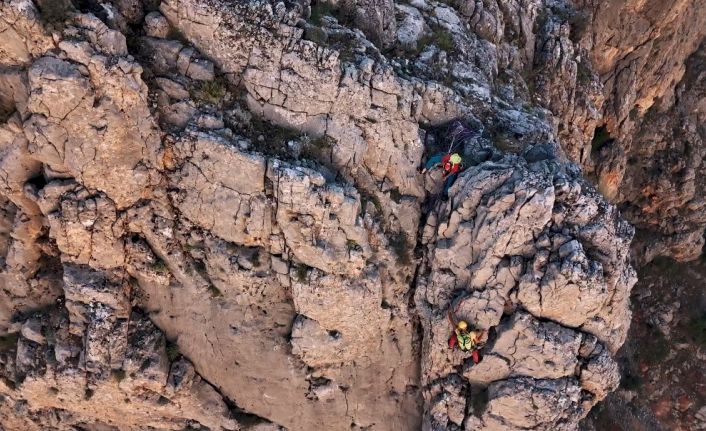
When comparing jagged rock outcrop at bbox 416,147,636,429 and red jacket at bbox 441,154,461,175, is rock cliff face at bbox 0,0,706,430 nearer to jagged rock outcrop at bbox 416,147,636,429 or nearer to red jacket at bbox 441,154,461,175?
jagged rock outcrop at bbox 416,147,636,429

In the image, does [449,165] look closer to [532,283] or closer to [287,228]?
[532,283]

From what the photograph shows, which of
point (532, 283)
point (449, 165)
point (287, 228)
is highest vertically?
point (449, 165)

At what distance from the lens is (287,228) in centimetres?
1488

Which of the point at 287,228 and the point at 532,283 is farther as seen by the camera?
the point at 287,228

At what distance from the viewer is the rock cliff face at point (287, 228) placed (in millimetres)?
14031

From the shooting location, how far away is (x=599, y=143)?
25766mm

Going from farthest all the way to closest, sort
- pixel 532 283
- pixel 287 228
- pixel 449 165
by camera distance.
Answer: pixel 449 165 < pixel 287 228 < pixel 532 283

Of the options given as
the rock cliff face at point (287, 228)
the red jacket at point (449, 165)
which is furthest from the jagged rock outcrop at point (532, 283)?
the red jacket at point (449, 165)

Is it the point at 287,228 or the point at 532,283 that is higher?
the point at 532,283

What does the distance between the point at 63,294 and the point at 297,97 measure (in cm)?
943

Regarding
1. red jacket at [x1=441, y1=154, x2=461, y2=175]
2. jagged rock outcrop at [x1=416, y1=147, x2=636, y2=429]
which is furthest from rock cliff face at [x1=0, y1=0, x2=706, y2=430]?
red jacket at [x1=441, y1=154, x2=461, y2=175]

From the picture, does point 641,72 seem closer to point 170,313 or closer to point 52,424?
point 170,313

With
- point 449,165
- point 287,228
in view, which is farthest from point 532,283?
point 287,228

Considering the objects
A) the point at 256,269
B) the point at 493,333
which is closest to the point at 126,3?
the point at 256,269
